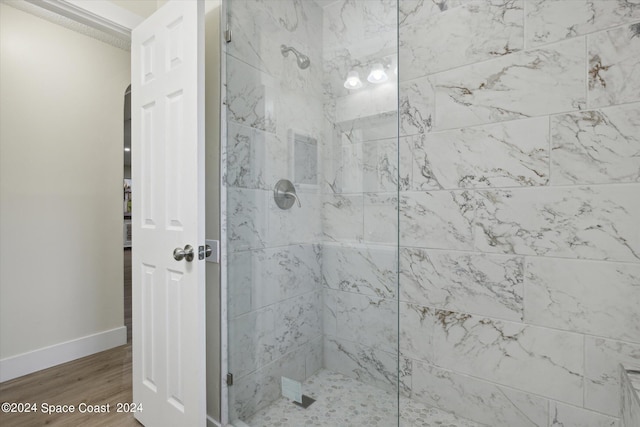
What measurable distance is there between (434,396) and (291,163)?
4.91 ft

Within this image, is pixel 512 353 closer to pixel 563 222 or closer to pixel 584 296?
pixel 584 296

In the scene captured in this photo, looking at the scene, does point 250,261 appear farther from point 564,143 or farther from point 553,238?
point 564,143

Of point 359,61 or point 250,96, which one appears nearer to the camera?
point 359,61

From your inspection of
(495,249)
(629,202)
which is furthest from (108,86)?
(629,202)

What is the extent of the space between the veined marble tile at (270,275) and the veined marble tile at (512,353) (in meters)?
0.82

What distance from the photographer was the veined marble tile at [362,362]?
47.0 inches

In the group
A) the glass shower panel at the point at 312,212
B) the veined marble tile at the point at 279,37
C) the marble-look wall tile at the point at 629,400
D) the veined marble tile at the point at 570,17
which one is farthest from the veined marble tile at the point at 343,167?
the marble-look wall tile at the point at 629,400

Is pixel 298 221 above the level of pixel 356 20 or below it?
below

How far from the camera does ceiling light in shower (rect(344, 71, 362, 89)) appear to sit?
1203mm

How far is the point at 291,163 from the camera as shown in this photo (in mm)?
1425

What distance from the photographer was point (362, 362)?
1266mm

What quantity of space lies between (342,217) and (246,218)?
57 cm

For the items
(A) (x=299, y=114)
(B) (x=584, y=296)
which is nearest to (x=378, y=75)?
(A) (x=299, y=114)

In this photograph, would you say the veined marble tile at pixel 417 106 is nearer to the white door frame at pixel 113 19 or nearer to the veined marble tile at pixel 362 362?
the white door frame at pixel 113 19
